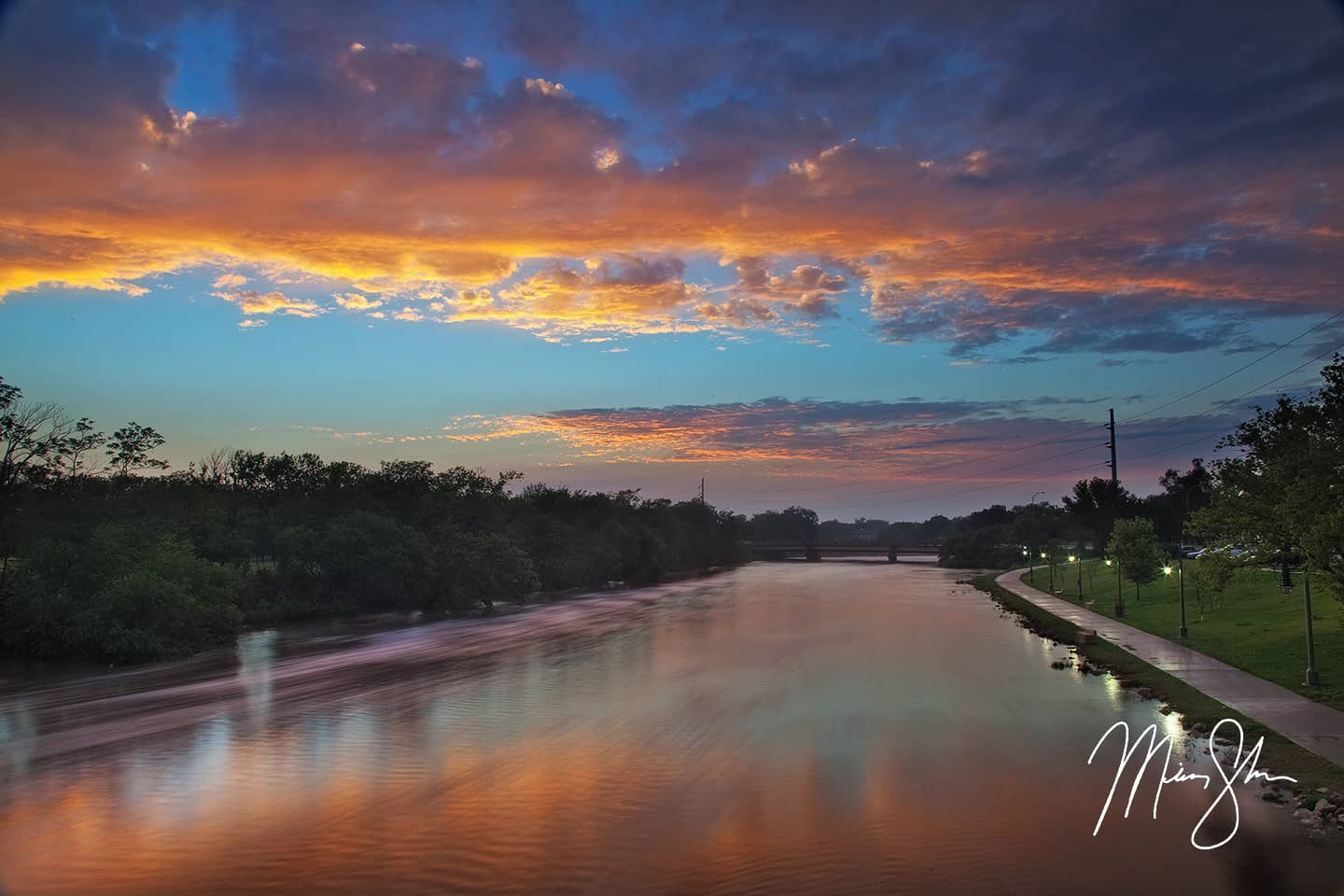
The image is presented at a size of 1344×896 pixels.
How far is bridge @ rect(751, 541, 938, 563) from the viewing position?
170m

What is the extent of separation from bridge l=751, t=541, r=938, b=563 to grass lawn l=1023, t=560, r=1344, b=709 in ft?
399

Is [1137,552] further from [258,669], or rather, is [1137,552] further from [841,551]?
[841,551]

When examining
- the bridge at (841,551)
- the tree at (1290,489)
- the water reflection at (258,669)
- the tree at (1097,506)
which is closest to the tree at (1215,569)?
the tree at (1290,489)

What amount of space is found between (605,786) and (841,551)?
6808 inches

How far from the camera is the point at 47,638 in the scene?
3183 cm

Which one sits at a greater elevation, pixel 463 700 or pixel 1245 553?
pixel 1245 553

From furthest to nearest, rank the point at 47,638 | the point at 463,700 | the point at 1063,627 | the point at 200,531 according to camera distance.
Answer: the point at 200,531 → the point at 1063,627 → the point at 47,638 → the point at 463,700

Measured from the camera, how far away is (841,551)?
601ft

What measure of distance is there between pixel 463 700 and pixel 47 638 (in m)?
18.8

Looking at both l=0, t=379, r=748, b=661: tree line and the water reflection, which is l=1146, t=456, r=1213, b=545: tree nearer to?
l=0, t=379, r=748, b=661: tree line

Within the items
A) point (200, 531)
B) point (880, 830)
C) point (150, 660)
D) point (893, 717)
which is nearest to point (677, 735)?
point (893, 717)

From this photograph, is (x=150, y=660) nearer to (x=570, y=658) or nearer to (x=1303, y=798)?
(x=570, y=658)

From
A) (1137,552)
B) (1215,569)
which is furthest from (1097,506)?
(1215,569)

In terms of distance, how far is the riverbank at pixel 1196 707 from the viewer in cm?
1220
